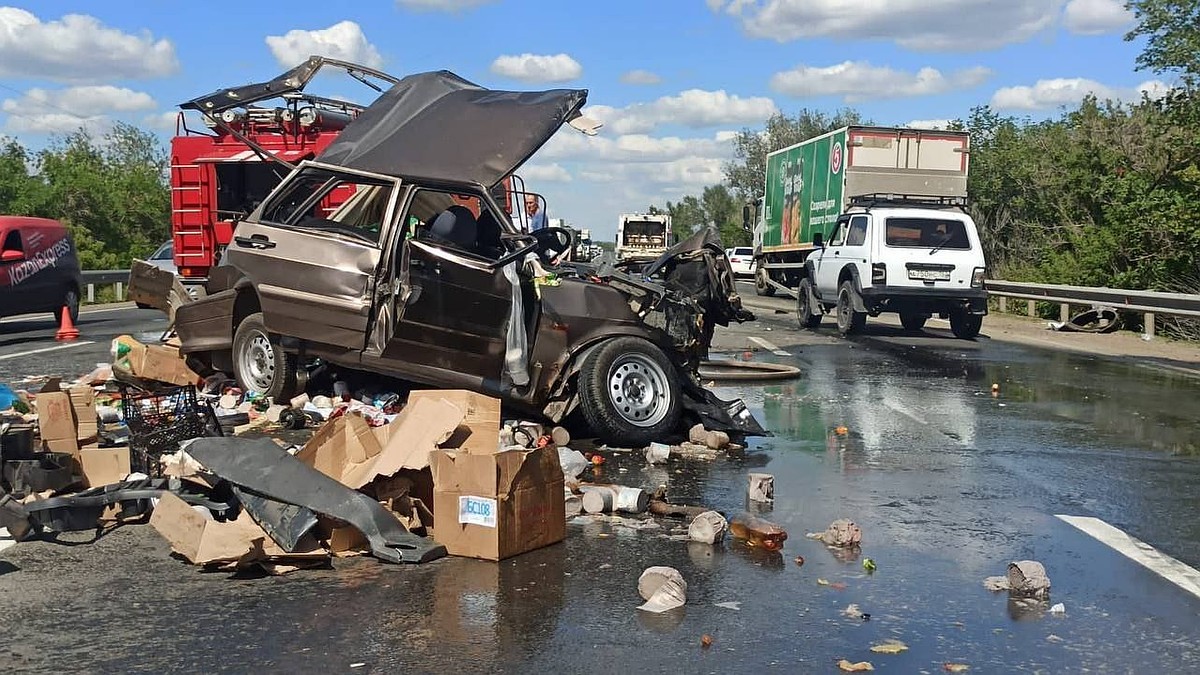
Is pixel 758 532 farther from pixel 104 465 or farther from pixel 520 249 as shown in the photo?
pixel 104 465

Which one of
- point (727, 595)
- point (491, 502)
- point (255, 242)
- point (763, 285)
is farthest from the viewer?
point (763, 285)

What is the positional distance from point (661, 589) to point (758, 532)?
110 cm

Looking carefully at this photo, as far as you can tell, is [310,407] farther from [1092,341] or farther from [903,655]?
[1092,341]


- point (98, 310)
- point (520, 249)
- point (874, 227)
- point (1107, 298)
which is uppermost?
point (874, 227)

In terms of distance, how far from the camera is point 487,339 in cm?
847

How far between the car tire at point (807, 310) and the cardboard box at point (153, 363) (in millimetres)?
13656

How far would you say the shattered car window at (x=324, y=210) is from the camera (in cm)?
902

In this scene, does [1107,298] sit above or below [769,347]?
above

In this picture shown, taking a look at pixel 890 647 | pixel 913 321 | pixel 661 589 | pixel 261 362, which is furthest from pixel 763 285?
pixel 890 647

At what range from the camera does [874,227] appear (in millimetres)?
19906

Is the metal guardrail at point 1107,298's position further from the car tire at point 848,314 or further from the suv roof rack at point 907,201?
the car tire at point 848,314

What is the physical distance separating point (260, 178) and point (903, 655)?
14.8 meters

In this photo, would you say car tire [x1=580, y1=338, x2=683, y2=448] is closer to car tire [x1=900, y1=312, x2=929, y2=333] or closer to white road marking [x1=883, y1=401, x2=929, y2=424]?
→ white road marking [x1=883, y1=401, x2=929, y2=424]

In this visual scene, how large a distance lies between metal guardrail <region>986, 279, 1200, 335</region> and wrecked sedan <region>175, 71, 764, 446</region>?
12.7 metres
